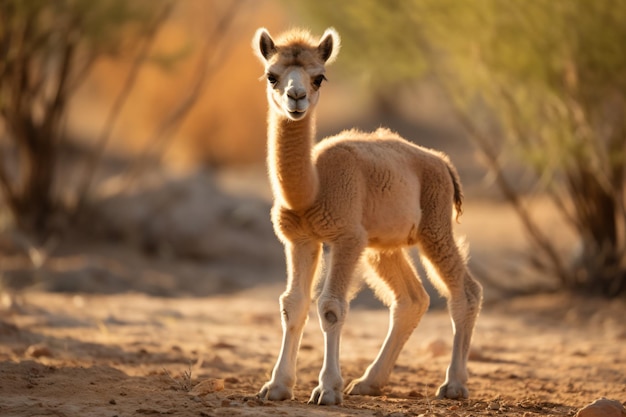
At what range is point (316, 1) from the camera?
1722cm

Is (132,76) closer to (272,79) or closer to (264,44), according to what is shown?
(264,44)

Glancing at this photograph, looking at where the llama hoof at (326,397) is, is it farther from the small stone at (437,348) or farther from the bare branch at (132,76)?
the bare branch at (132,76)

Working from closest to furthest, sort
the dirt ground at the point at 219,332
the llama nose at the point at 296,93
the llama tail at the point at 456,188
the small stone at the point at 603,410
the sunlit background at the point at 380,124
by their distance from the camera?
the small stone at the point at 603,410 → the llama nose at the point at 296,93 → the dirt ground at the point at 219,332 → the llama tail at the point at 456,188 → the sunlit background at the point at 380,124

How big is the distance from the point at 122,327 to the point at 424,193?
160 inches

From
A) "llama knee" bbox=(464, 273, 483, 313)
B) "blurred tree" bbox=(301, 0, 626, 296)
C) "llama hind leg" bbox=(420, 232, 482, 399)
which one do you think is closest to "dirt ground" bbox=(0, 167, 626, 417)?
"llama hind leg" bbox=(420, 232, 482, 399)

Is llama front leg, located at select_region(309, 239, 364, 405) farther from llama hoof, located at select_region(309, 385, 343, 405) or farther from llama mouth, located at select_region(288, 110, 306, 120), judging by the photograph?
llama mouth, located at select_region(288, 110, 306, 120)

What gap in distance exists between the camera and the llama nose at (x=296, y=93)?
6906 millimetres

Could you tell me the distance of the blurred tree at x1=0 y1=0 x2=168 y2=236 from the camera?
14336mm

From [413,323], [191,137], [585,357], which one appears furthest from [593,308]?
[191,137]

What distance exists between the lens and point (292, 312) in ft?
24.1

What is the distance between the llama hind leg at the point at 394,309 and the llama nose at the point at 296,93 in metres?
1.91

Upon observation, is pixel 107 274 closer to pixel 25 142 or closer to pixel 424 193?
pixel 25 142

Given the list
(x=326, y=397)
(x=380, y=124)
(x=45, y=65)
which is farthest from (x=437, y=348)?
(x=45, y=65)

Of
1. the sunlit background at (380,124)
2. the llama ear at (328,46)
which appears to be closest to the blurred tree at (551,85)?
the sunlit background at (380,124)
